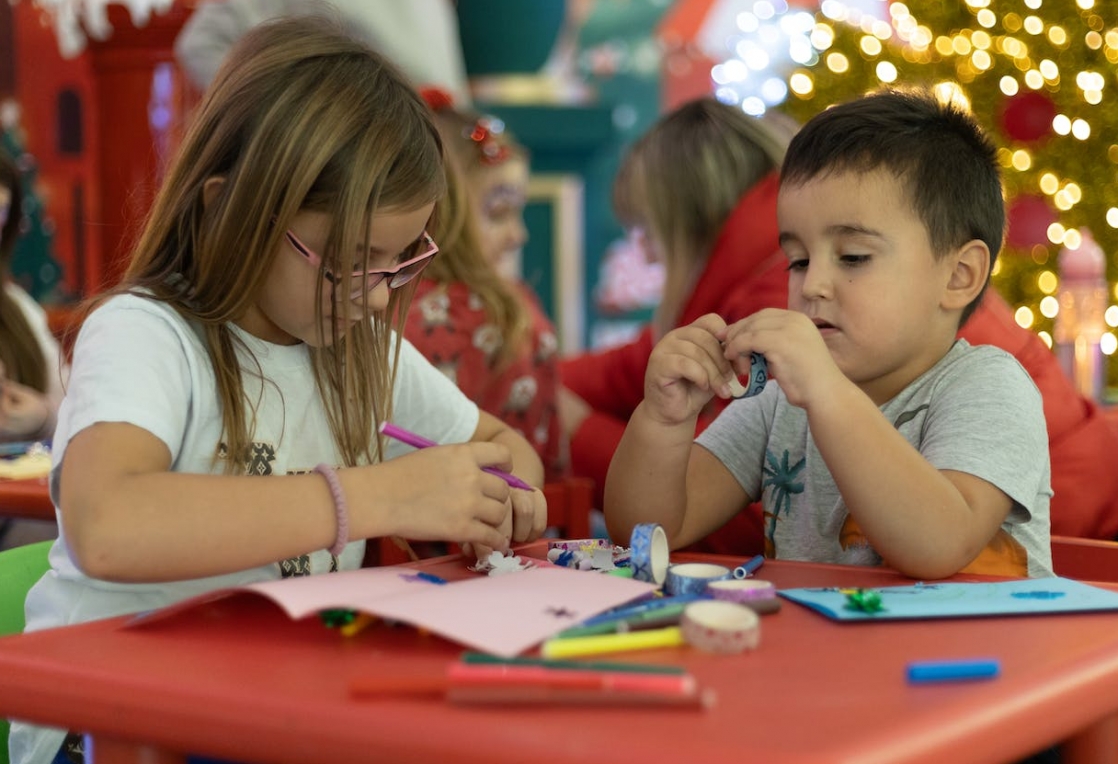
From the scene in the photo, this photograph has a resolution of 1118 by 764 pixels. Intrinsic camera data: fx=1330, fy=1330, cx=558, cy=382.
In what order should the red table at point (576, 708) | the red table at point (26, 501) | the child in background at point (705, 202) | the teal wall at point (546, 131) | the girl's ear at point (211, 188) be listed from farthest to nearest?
1. the teal wall at point (546, 131)
2. the child in background at point (705, 202)
3. the red table at point (26, 501)
4. the girl's ear at point (211, 188)
5. the red table at point (576, 708)

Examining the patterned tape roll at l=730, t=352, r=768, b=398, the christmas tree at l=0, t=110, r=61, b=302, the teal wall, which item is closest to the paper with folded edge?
the patterned tape roll at l=730, t=352, r=768, b=398

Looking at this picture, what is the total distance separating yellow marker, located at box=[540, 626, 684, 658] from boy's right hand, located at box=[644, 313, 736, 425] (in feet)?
1.33

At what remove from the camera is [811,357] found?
3.57 feet

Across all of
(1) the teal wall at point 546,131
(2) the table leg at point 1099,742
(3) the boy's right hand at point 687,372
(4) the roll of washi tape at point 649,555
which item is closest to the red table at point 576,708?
(2) the table leg at point 1099,742

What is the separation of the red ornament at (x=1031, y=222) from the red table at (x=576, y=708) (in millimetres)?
2756

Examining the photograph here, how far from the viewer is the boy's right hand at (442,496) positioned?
0.96m

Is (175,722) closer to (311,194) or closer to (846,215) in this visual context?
(311,194)

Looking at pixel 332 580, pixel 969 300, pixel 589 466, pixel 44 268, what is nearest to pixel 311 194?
pixel 332 580

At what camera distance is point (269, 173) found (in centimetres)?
113

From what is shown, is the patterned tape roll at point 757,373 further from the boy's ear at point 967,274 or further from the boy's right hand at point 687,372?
the boy's ear at point 967,274

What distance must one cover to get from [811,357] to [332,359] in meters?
0.48

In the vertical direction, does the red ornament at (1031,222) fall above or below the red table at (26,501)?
above

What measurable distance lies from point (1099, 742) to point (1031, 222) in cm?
285

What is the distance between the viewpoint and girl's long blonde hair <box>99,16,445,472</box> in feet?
3.72
